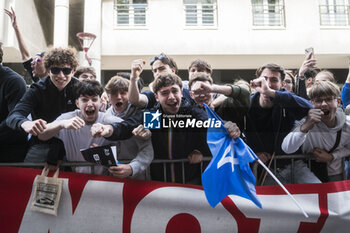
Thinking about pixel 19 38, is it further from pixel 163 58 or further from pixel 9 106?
pixel 163 58

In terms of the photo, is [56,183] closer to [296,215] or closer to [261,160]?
[261,160]

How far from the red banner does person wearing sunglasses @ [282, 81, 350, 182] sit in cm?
40

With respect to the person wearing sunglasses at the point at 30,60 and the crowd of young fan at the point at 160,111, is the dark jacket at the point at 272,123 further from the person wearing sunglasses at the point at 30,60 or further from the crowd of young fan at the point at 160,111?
the person wearing sunglasses at the point at 30,60

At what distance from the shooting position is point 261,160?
7.97ft

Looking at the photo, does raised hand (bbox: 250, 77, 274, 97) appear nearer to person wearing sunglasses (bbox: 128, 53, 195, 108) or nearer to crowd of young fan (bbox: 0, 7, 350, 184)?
crowd of young fan (bbox: 0, 7, 350, 184)

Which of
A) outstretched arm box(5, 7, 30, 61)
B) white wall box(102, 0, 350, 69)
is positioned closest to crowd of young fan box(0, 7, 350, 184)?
outstretched arm box(5, 7, 30, 61)

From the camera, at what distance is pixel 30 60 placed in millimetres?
2332

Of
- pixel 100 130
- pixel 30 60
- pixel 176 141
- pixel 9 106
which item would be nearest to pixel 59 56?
pixel 30 60

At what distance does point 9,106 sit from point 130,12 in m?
1.26

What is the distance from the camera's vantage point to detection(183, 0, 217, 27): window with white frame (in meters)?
2.18

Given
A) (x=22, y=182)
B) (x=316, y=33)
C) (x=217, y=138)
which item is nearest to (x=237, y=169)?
(x=217, y=138)

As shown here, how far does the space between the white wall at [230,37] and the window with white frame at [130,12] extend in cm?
5

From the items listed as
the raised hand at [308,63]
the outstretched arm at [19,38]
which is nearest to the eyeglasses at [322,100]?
the raised hand at [308,63]

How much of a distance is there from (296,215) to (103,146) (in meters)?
1.64
